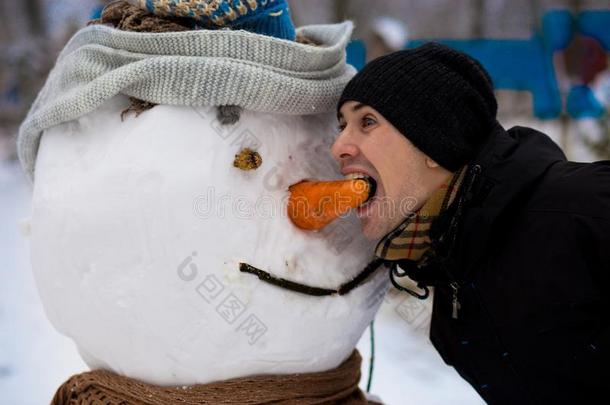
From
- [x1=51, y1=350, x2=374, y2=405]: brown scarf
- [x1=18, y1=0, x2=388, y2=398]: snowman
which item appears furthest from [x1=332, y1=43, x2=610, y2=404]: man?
[x1=51, y1=350, x2=374, y2=405]: brown scarf

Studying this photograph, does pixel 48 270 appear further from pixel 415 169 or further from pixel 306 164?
pixel 415 169

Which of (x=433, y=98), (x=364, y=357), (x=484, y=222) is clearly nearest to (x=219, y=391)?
(x=484, y=222)

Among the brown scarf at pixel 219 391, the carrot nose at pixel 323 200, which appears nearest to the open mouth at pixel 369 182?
the carrot nose at pixel 323 200

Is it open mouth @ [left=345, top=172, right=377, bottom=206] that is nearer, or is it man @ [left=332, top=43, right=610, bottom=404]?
man @ [left=332, top=43, right=610, bottom=404]

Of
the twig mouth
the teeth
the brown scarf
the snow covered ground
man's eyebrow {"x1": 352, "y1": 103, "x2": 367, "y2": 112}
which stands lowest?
the snow covered ground

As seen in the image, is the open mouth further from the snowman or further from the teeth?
the snowman

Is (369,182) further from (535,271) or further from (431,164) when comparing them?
(535,271)

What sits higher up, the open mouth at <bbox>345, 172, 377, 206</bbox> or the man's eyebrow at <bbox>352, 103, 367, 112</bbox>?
the man's eyebrow at <bbox>352, 103, 367, 112</bbox>

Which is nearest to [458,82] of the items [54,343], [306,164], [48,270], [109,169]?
[306,164]

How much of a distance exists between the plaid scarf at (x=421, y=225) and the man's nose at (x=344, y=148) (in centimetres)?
21

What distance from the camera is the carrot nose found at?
136 cm

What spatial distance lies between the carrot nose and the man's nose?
3.0 inches

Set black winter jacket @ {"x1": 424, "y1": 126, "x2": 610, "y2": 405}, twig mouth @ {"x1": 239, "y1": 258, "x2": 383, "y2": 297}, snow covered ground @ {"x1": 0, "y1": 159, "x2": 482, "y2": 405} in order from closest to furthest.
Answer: black winter jacket @ {"x1": 424, "y1": 126, "x2": 610, "y2": 405} < twig mouth @ {"x1": 239, "y1": 258, "x2": 383, "y2": 297} < snow covered ground @ {"x1": 0, "y1": 159, "x2": 482, "y2": 405}

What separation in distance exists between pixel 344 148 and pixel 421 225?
0.84 feet
